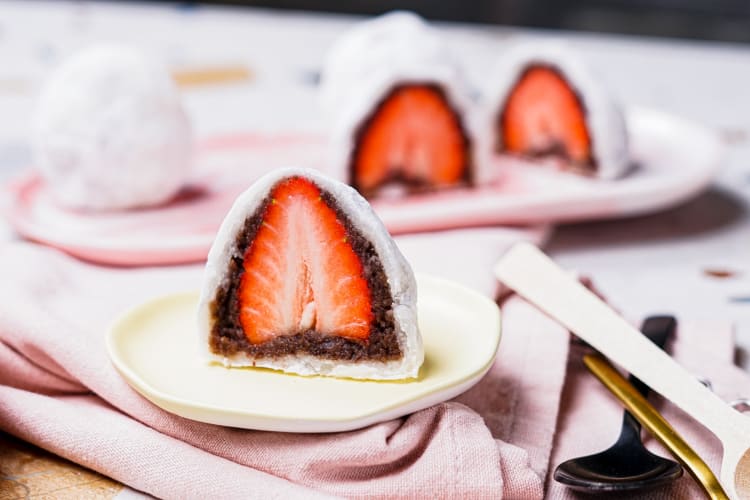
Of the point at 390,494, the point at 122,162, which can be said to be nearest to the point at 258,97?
the point at 122,162

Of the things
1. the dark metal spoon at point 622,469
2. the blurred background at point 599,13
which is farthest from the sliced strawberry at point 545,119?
the blurred background at point 599,13

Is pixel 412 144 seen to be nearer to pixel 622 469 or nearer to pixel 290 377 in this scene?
pixel 290 377

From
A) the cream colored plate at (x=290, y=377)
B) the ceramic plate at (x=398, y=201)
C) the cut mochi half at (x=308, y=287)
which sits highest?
the cut mochi half at (x=308, y=287)

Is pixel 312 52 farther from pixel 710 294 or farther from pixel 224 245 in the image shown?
pixel 224 245

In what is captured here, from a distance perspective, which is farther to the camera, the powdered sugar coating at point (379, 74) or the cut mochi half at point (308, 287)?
the powdered sugar coating at point (379, 74)

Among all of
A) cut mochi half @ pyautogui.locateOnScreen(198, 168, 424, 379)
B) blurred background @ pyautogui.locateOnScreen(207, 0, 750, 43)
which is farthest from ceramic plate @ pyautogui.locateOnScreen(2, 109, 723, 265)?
blurred background @ pyautogui.locateOnScreen(207, 0, 750, 43)

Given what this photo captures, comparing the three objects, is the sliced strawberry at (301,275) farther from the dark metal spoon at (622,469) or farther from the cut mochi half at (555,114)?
the cut mochi half at (555,114)

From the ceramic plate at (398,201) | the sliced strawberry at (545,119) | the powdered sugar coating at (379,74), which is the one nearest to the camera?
the ceramic plate at (398,201)
